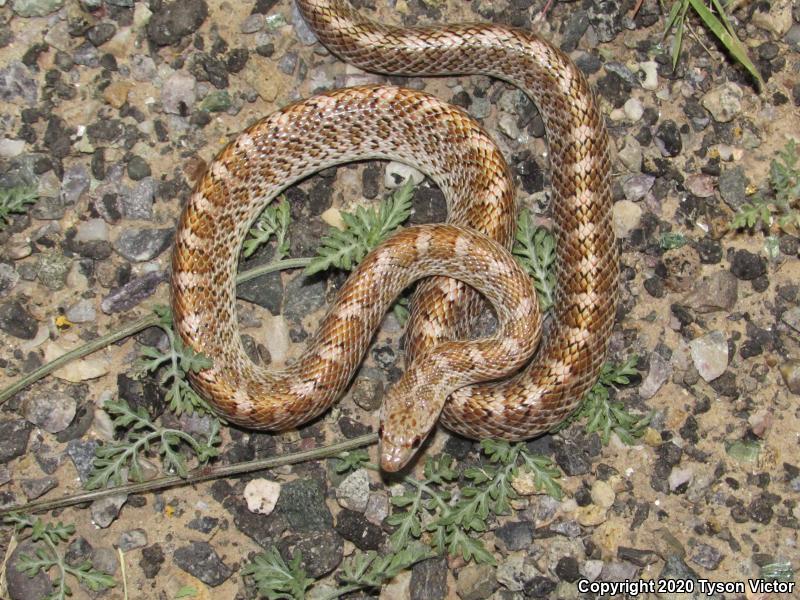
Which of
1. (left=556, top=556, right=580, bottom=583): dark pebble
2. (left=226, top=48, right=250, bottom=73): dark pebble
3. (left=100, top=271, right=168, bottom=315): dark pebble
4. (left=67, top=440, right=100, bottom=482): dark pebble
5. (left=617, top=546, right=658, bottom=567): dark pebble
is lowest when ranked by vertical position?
(left=67, top=440, right=100, bottom=482): dark pebble

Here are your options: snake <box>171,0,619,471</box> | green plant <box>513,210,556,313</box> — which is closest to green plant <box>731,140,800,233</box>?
snake <box>171,0,619,471</box>

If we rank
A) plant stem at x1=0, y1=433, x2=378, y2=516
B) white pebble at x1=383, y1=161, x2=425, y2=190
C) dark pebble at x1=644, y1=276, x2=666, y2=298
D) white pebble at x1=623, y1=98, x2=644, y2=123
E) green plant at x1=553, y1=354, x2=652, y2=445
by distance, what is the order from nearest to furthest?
1. plant stem at x1=0, y1=433, x2=378, y2=516
2. green plant at x1=553, y1=354, x2=652, y2=445
3. dark pebble at x1=644, y1=276, x2=666, y2=298
4. white pebble at x1=383, y1=161, x2=425, y2=190
5. white pebble at x1=623, y1=98, x2=644, y2=123

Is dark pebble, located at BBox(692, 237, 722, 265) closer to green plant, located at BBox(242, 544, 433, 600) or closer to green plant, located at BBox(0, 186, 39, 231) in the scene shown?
green plant, located at BBox(242, 544, 433, 600)

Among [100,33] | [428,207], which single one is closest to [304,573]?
[428,207]

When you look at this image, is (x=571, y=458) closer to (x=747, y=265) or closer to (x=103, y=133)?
(x=747, y=265)

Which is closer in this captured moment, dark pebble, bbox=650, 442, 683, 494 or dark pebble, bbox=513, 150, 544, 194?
dark pebble, bbox=650, 442, 683, 494

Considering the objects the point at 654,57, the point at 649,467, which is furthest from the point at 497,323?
the point at 654,57
